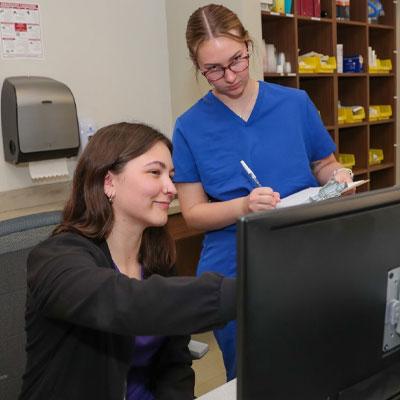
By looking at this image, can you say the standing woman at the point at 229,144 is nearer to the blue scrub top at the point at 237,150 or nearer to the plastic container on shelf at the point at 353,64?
the blue scrub top at the point at 237,150

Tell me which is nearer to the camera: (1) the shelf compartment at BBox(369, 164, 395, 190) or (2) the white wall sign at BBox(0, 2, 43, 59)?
(2) the white wall sign at BBox(0, 2, 43, 59)

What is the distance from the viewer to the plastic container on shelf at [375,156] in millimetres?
4051

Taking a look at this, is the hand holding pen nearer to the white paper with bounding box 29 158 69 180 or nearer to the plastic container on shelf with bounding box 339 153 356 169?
the white paper with bounding box 29 158 69 180

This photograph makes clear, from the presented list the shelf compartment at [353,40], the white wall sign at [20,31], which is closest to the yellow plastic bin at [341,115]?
the shelf compartment at [353,40]

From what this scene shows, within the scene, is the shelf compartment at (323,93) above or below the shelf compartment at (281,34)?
below

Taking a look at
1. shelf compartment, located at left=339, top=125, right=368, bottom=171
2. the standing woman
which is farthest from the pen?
shelf compartment, located at left=339, top=125, right=368, bottom=171

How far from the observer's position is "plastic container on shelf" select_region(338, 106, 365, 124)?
3671mm

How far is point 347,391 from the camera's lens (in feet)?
2.17

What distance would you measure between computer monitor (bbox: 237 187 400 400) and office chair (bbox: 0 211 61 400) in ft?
2.40

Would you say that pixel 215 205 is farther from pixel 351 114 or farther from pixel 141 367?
pixel 351 114

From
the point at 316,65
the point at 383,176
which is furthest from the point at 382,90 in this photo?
the point at 316,65

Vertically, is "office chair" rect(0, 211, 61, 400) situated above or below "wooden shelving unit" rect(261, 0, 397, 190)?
below

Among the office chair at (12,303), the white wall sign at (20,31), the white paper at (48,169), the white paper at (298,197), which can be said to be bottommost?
the office chair at (12,303)

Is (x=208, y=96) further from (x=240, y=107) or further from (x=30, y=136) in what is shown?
(x=30, y=136)
